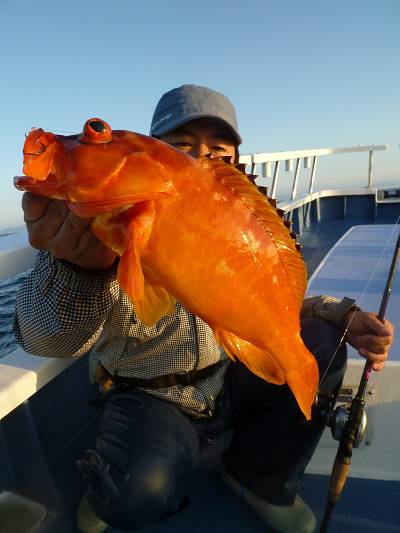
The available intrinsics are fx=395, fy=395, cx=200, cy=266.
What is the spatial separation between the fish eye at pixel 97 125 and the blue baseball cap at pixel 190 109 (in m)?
1.14

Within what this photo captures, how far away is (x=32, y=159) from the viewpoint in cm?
120

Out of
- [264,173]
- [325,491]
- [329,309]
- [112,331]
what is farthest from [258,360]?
[264,173]

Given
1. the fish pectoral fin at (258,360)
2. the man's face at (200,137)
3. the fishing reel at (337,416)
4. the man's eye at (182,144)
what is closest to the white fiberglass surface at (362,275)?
the fishing reel at (337,416)

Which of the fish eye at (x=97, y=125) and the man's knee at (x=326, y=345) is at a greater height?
the fish eye at (x=97, y=125)

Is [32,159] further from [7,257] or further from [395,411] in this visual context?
[395,411]

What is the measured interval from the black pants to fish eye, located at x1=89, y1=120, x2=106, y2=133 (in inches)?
55.5

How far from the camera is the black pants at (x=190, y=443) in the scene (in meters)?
1.88

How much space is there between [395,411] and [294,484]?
818 millimetres

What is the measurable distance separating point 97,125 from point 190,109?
124cm

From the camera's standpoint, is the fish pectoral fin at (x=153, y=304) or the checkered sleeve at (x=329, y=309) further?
the checkered sleeve at (x=329, y=309)

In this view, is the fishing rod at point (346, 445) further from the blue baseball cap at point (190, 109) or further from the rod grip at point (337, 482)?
the blue baseball cap at point (190, 109)

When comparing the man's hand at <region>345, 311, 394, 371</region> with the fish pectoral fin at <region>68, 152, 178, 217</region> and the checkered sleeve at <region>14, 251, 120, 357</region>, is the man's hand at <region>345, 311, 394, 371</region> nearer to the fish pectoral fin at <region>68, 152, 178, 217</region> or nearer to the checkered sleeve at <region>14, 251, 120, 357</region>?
the checkered sleeve at <region>14, 251, 120, 357</region>

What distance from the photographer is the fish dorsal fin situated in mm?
1461

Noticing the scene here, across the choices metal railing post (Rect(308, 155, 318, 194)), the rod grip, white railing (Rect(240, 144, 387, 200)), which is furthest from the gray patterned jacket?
metal railing post (Rect(308, 155, 318, 194))
